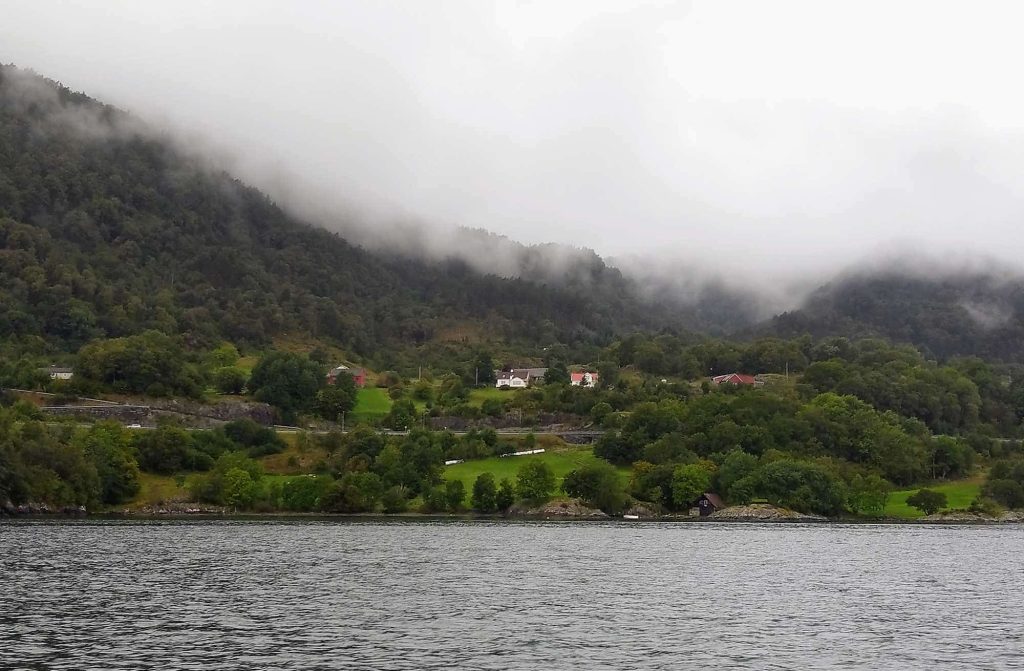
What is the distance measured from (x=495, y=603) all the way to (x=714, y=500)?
344 ft

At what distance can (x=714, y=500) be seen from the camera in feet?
511

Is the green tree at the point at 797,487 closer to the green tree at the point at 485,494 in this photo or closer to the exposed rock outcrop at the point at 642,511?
the exposed rock outcrop at the point at 642,511

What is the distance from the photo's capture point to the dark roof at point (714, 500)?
155375 millimetres

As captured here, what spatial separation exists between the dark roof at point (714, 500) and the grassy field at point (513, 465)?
1465cm

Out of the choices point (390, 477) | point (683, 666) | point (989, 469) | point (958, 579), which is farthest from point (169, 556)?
point (989, 469)

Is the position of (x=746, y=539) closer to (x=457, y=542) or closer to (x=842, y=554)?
(x=842, y=554)

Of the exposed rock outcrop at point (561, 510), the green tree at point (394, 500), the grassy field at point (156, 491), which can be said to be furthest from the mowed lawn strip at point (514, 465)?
the grassy field at point (156, 491)

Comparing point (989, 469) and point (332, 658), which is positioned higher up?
point (989, 469)

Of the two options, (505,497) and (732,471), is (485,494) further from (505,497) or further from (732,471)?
(732,471)

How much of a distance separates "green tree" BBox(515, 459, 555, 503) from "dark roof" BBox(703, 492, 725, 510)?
23569mm

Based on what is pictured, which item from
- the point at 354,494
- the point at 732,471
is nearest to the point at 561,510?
the point at 732,471

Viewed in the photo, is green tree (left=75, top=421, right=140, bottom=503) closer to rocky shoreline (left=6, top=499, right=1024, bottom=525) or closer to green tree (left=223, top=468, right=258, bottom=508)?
rocky shoreline (left=6, top=499, right=1024, bottom=525)

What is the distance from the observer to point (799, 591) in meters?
64.4

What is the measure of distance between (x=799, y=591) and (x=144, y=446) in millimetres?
119411
